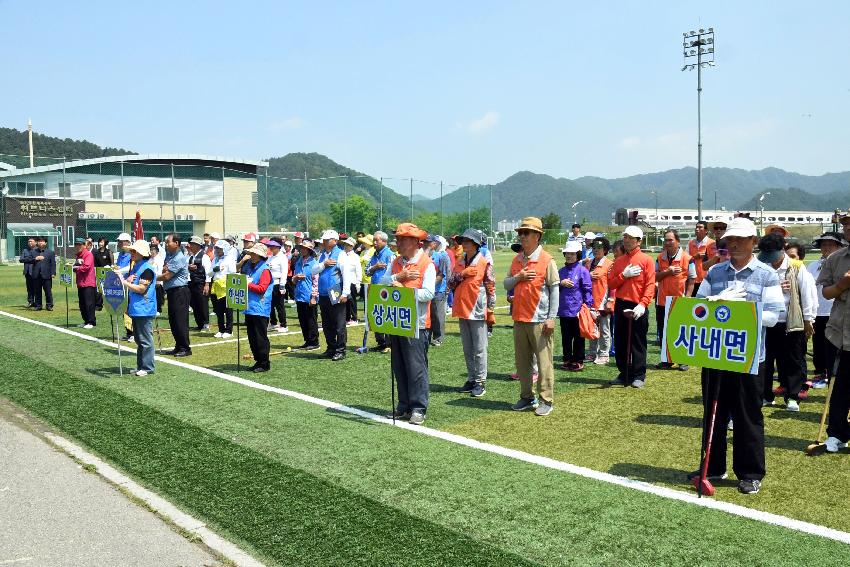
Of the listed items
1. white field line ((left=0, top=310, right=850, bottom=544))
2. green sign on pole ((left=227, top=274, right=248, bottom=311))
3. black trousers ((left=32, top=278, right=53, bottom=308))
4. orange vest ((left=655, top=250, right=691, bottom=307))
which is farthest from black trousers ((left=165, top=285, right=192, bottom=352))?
black trousers ((left=32, top=278, right=53, bottom=308))

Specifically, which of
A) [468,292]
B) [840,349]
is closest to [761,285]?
[840,349]

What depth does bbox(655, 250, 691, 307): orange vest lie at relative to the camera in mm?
10727

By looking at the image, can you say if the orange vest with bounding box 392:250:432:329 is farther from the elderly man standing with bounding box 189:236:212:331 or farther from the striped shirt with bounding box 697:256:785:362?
the elderly man standing with bounding box 189:236:212:331

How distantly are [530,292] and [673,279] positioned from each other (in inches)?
164

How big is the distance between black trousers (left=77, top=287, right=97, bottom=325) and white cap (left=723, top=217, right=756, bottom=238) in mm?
14788

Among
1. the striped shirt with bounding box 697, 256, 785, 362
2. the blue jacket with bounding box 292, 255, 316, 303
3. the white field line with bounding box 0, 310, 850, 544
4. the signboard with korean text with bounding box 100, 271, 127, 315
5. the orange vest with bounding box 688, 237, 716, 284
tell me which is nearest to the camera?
the white field line with bounding box 0, 310, 850, 544

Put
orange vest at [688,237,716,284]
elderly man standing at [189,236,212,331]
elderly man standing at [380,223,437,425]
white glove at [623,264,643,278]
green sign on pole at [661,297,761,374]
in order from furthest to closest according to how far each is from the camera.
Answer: elderly man standing at [189,236,212,331] < orange vest at [688,237,716,284] < white glove at [623,264,643,278] < elderly man standing at [380,223,437,425] < green sign on pole at [661,297,761,374]

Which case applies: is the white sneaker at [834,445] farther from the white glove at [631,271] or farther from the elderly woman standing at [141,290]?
the elderly woman standing at [141,290]

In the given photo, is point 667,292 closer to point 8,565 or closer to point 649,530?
point 649,530

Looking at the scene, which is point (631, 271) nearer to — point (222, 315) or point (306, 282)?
point (306, 282)

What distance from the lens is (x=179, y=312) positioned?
1205 cm

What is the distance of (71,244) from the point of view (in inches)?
1693

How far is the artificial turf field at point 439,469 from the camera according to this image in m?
4.54

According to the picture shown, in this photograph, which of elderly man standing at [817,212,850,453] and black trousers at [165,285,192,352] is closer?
elderly man standing at [817,212,850,453]
